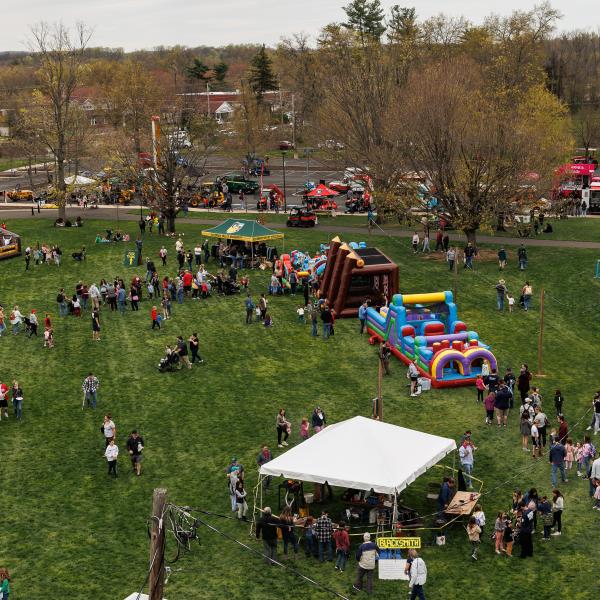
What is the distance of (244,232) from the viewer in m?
47.1

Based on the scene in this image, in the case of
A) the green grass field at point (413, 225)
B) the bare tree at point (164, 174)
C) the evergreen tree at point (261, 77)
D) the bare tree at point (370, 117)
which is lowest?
the green grass field at point (413, 225)

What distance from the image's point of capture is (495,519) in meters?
21.4

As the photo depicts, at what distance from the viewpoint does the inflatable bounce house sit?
3022 centimetres

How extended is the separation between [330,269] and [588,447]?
17.7 m

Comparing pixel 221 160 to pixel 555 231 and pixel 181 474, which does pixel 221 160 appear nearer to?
pixel 555 231

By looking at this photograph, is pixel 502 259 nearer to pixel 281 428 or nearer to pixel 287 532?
pixel 281 428

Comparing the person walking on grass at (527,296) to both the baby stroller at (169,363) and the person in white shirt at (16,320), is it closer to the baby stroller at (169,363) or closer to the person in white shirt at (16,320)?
the baby stroller at (169,363)

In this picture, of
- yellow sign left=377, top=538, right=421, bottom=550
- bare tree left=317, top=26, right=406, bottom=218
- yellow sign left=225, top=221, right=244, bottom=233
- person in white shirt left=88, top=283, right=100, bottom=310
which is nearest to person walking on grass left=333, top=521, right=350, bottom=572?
yellow sign left=377, top=538, right=421, bottom=550

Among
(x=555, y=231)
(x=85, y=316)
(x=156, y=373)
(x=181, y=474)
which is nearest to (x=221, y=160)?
(x=555, y=231)

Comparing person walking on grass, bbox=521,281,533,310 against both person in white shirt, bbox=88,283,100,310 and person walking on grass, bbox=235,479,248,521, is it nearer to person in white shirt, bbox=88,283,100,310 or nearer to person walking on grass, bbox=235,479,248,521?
person in white shirt, bbox=88,283,100,310

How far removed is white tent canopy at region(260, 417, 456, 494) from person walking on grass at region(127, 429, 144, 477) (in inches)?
171

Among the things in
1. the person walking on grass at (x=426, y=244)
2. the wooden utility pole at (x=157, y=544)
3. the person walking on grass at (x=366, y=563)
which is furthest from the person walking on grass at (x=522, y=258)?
the wooden utility pole at (x=157, y=544)

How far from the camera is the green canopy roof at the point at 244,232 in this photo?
4684 cm

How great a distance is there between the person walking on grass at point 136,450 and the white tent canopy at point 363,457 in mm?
4344
